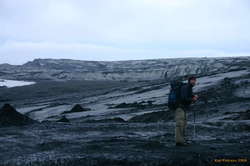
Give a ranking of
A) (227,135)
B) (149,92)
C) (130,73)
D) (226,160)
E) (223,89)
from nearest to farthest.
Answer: (226,160) < (227,135) < (223,89) < (149,92) < (130,73)

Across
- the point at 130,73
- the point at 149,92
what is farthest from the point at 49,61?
the point at 149,92

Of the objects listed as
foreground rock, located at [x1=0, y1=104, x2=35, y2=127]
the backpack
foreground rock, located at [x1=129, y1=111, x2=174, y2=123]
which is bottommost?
foreground rock, located at [x1=129, y1=111, x2=174, y2=123]

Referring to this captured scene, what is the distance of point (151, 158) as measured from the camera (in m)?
8.34

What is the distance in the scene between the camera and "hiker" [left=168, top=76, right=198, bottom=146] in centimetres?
920

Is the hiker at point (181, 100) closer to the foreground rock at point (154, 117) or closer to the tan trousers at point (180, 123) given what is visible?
the tan trousers at point (180, 123)

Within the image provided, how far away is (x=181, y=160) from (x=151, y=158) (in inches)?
23.0

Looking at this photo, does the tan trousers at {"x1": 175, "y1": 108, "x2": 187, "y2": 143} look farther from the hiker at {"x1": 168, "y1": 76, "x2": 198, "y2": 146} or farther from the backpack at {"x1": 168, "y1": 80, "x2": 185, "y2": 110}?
the backpack at {"x1": 168, "y1": 80, "x2": 185, "y2": 110}

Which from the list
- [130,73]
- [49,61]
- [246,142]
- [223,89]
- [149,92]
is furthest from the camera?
[49,61]

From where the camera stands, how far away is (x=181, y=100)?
9.25m

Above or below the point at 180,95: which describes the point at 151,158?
below

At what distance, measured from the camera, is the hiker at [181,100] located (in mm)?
9195

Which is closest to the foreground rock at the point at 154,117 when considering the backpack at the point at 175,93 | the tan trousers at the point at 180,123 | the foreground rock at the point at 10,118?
the foreground rock at the point at 10,118

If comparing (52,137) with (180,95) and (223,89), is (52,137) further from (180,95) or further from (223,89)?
(223,89)

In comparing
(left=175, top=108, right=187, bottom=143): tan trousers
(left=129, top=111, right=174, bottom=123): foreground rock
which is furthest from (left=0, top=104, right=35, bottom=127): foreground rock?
(left=175, top=108, right=187, bottom=143): tan trousers
